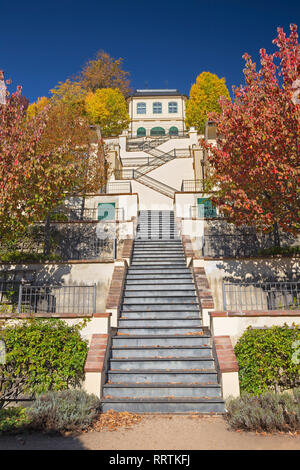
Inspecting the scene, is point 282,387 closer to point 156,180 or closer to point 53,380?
point 53,380

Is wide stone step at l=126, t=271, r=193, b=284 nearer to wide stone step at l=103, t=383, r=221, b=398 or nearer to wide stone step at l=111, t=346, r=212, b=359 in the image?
wide stone step at l=111, t=346, r=212, b=359

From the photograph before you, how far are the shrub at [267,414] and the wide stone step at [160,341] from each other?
2315 mm

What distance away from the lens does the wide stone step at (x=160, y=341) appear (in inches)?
346

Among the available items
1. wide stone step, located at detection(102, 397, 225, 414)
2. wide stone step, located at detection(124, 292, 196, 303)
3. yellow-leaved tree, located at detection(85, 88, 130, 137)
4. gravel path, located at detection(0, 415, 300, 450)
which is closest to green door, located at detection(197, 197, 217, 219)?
wide stone step, located at detection(124, 292, 196, 303)

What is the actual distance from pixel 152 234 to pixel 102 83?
122 ft

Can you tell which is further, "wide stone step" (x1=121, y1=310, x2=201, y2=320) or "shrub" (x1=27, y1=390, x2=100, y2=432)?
"wide stone step" (x1=121, y1=310, x2=201, y2=320)

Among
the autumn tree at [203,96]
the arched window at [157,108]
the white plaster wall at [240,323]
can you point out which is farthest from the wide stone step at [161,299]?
the arched window at [157,108]

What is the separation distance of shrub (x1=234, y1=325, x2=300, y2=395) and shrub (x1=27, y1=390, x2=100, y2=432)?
3.45m

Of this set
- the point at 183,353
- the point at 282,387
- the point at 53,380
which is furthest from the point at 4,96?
the point at 282,387

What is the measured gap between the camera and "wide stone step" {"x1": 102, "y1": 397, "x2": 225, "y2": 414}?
704 cm

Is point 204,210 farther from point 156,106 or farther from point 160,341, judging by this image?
point 156,106

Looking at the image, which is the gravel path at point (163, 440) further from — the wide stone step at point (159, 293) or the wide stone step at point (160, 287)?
the wide stone step at point (160, 287)

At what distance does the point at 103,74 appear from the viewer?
48031 millimetres

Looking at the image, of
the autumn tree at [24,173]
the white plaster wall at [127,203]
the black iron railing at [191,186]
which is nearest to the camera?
the autumn tree at [24,173]
